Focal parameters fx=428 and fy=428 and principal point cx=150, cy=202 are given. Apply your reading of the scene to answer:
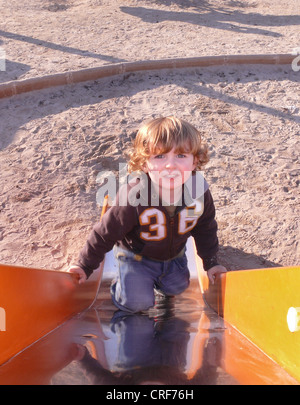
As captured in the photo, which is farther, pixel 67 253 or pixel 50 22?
pixel 50 22

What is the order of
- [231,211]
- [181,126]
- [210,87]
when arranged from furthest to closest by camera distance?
1. [210,87]
2. [231,211]
3. [181,126]

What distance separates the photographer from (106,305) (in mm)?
1600

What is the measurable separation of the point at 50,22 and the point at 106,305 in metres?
3.97

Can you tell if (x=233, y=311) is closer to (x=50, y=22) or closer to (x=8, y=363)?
(x=8, y=363)

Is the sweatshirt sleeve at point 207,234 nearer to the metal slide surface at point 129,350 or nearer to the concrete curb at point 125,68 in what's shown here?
the metal slide surface at point 129,350

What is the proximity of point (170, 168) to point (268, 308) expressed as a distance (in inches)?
19.4

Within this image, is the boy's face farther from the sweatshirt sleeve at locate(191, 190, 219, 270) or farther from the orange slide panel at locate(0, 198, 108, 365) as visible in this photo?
the orange slide panel at locate(0, 198, 108, 365)

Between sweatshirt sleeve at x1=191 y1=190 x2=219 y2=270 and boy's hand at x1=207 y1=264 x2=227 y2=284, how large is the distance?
0.07ft

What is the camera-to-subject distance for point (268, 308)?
1.13 m

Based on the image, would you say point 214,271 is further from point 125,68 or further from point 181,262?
point 125,68

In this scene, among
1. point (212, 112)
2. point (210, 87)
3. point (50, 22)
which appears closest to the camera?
point (212, 112)

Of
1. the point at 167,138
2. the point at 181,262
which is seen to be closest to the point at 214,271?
the point at 181,262

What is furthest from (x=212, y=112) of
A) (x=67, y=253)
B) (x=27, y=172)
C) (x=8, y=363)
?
(x=8, y=363)
